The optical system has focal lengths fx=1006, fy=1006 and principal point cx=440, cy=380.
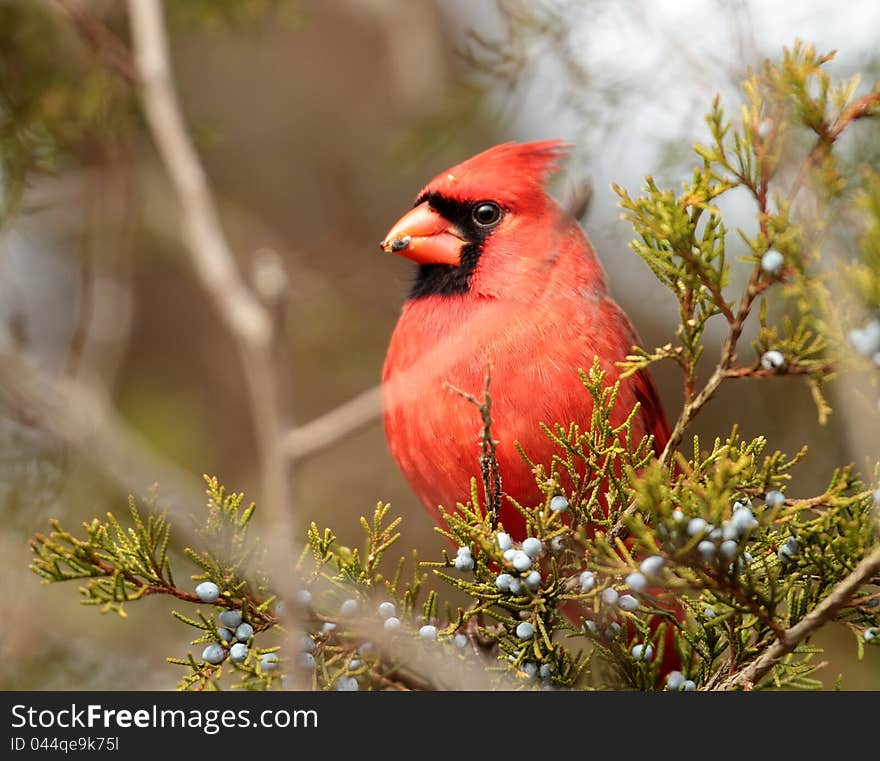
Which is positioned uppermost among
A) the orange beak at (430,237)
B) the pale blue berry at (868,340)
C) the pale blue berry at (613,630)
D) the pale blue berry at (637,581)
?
the orange beak at (430,237)

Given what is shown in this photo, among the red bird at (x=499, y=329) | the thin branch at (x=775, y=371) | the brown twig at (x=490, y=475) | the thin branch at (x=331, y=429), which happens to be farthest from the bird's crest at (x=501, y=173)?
the thin branch at (x=775, y=371)

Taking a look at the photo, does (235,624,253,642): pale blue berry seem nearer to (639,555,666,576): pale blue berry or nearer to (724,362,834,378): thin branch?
(639,555,666,576): pale blue berry

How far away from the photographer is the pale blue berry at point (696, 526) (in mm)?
1182

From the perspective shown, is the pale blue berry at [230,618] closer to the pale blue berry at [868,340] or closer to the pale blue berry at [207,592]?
the pale blue berry at [207,592]

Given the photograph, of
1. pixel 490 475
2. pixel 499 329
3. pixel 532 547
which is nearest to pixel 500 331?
pixel 499 329

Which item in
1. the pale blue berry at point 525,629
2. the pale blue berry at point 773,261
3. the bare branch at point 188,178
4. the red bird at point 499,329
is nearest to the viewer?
the pale blue berry at point 773,261

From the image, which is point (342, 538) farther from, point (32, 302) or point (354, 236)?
point (32, 302)

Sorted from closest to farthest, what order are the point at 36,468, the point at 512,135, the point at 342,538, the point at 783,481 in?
the point at 783,481, the point at 36,468, the point at 512,135, the point at 342,538

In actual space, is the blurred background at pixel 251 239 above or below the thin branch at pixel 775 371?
above

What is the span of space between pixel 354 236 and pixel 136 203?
0.90 metres

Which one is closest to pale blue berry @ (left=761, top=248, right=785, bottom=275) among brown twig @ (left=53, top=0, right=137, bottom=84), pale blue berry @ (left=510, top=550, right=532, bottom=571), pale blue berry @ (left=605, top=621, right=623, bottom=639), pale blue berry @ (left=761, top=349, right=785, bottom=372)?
pale blue berry @ (left=761, top=349, right=785, bottom=372)

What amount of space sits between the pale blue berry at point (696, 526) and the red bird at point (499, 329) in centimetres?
59

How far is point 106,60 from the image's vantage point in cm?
277
